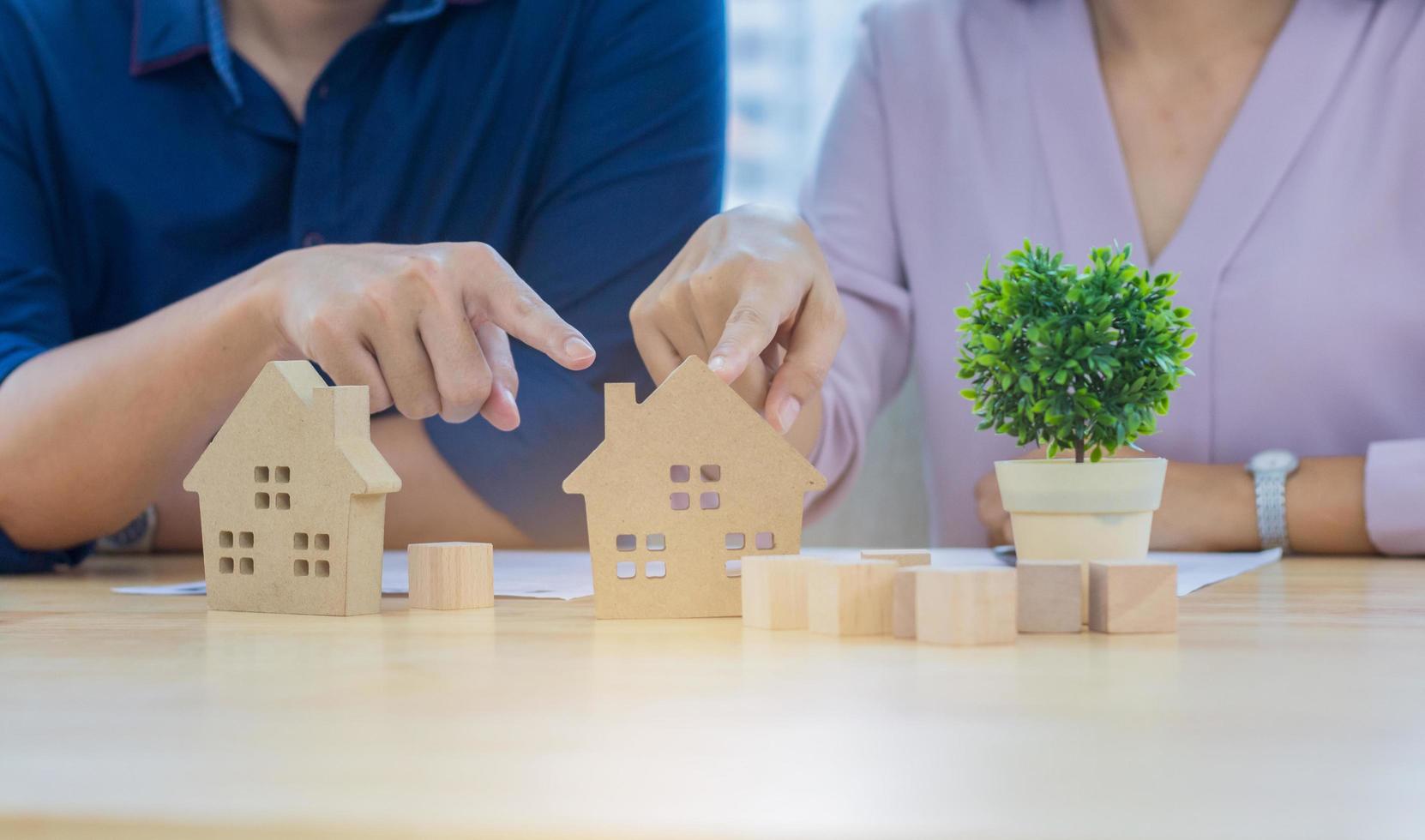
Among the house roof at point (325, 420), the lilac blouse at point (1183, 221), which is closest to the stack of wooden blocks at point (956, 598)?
the house roof at point (325, 420)

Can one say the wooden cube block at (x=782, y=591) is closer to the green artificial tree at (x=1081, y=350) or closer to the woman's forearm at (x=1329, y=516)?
the green artificial tree at (x=1081, y=350)

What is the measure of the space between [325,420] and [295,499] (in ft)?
0.19

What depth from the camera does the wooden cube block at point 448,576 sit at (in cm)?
77

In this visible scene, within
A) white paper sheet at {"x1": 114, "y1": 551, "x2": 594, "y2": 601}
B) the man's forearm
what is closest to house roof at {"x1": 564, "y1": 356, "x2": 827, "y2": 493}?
white paper sheet at {"x1": 114, "y1": 551, "x2": 594, "y2": 601}

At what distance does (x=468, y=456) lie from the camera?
141 cm

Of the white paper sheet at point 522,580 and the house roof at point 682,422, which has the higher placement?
the house roof at point 682,422

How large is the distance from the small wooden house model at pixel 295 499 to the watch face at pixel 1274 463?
103 cm

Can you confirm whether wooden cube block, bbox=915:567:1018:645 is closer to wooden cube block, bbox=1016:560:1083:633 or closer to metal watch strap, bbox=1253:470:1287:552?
wooden cube block, bbox=1016:560:1083:633

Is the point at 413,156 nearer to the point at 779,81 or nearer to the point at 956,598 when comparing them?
the point at 956,598

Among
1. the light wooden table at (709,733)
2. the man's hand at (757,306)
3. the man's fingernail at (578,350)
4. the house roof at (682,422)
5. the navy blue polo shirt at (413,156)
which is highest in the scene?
the navy blue polo shirt at (413,156)

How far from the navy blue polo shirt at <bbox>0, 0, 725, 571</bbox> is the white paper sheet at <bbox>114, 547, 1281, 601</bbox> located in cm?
27

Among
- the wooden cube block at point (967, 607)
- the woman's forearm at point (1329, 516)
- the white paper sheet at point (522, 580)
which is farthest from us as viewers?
the woman's forearm at point (1329, 516)

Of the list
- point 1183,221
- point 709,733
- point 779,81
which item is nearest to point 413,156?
point 1183,221

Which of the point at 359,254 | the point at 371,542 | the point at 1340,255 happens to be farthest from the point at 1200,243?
the point at 371,542
